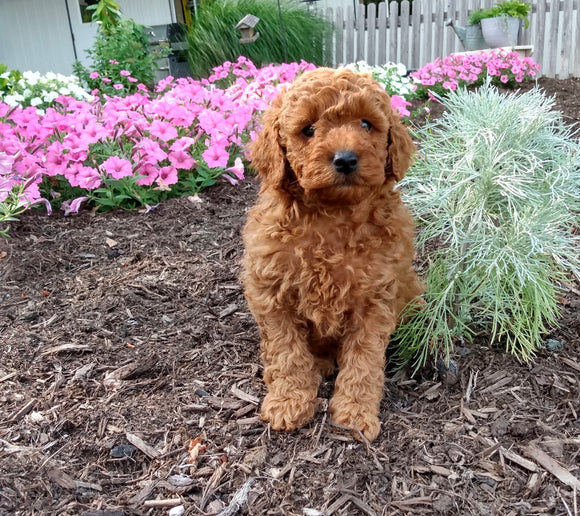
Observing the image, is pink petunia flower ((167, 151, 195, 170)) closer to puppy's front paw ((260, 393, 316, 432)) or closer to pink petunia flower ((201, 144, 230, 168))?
pink petunia flower ((201, 144, 230, 168))

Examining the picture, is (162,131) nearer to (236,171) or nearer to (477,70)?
(236,171)

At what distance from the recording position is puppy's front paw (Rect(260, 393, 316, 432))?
243 cm

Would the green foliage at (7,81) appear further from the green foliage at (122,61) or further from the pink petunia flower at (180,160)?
the pink petunia flower at (180,160)

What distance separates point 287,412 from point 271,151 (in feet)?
3.69

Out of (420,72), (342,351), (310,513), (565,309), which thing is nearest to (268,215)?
(342,351)

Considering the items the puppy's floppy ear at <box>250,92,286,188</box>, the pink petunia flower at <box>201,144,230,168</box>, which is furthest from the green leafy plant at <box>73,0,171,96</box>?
the puppy's floppy ear at <box>250,92,286,188</box>

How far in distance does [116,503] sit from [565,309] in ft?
8.48

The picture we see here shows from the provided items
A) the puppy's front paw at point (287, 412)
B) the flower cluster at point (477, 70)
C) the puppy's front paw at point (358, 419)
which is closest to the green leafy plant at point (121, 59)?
the flower cluster at point (477, 70)

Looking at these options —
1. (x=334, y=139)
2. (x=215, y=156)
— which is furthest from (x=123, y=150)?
(x=334, y=139)

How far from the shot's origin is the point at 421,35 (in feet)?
38.2

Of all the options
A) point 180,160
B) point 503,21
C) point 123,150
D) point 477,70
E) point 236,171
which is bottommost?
point 236,171

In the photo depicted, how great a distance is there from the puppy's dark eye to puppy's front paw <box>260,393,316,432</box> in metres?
1.19

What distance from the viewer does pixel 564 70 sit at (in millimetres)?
10641

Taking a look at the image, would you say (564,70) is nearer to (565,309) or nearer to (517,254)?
(565,309)
